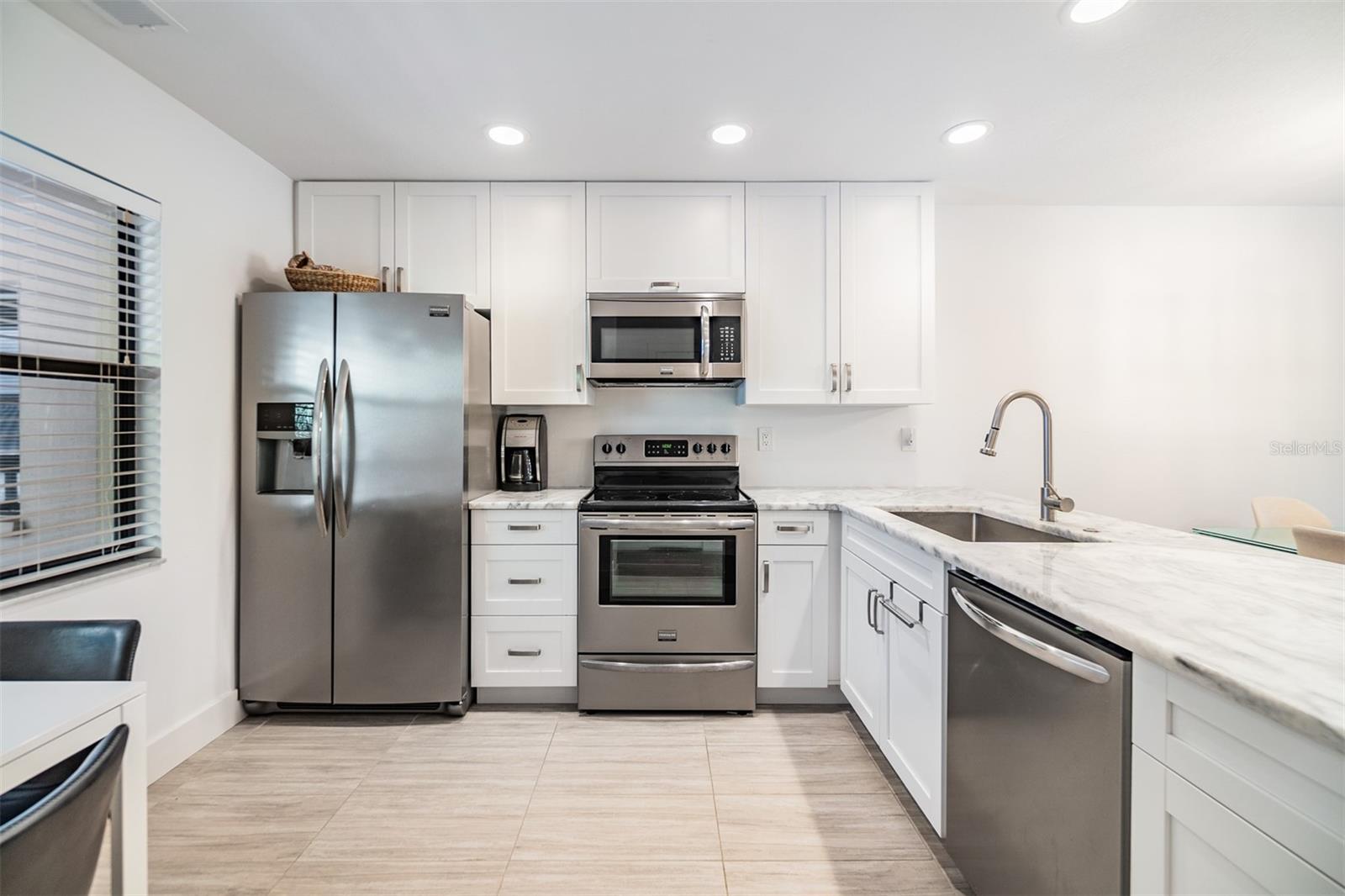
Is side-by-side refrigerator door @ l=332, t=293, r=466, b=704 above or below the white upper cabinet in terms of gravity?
below

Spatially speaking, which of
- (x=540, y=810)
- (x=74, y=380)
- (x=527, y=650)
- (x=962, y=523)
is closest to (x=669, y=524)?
(x=527, y=650)

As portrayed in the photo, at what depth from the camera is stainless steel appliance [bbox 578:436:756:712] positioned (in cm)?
242

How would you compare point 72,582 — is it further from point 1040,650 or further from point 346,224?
point 1040,650

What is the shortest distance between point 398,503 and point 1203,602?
2.43 metres

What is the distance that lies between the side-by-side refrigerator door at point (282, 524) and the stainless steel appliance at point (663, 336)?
1119 mm

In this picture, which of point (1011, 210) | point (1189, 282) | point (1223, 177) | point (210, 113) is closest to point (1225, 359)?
point (1189, 282)

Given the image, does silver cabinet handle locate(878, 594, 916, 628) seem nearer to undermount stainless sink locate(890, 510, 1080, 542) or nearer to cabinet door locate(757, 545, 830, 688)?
undermount stainless sink locate(890, 510, 1080, 542)

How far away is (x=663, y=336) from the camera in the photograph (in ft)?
8.77

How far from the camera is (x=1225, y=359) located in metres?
3.05

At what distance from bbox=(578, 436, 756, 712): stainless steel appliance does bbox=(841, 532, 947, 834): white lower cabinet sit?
0.42 m

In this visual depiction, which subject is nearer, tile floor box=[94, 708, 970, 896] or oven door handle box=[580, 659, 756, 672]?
tile floor box=[94, 708, 970, 896]

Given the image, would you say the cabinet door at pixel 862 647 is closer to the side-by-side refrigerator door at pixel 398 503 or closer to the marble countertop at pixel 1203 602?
the marble countertop at pixel 1203 602

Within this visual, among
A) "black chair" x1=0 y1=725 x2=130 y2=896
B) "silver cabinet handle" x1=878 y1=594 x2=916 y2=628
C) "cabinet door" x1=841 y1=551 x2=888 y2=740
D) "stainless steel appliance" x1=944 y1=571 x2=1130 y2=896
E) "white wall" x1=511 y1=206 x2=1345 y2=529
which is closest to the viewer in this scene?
"black chair" x1=0 y1=725 x2=130 y2=896

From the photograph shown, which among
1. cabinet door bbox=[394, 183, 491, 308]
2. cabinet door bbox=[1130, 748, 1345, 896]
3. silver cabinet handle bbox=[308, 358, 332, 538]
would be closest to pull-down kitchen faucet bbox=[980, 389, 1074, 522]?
cabinet door bbox=[1130, 748, 1345, 896]
